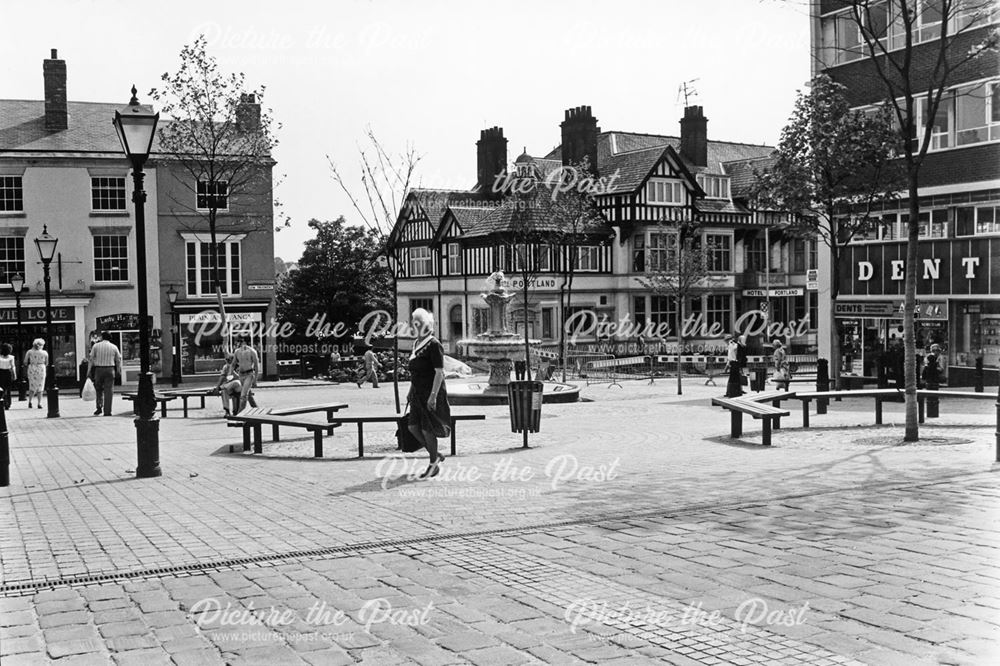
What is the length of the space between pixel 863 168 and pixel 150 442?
1997 cm

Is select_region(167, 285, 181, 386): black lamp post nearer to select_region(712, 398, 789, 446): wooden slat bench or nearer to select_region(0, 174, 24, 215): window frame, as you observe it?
select_region(0, 174, 24, 215): window frame

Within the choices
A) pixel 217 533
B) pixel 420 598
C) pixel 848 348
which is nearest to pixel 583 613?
pixel 420 598

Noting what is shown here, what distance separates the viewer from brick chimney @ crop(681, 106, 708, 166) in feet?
191

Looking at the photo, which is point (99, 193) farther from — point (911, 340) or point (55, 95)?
point (911, 340)

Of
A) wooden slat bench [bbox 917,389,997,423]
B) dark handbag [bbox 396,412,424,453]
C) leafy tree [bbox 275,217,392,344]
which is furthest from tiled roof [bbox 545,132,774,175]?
dark handbag [bbox 396,412,424,453]

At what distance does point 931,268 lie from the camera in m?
28.5

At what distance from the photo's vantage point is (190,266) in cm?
3959

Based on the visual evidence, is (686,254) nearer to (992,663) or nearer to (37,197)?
(37,197)

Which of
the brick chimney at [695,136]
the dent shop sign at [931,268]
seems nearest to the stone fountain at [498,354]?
the dent shop sign at [931,268]

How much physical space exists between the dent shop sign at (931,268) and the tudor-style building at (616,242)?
19.0m

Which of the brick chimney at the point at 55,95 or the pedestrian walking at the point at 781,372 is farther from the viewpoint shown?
the brick chimney at the point at 55,95

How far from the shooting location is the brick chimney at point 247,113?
106ft

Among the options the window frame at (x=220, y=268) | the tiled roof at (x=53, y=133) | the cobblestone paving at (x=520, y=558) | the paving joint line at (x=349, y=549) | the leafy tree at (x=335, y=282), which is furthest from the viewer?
the leafy tree at (x=335, y=282)

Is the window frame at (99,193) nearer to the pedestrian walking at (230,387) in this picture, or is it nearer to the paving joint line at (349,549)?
the pedestrian walking at (230,387)
